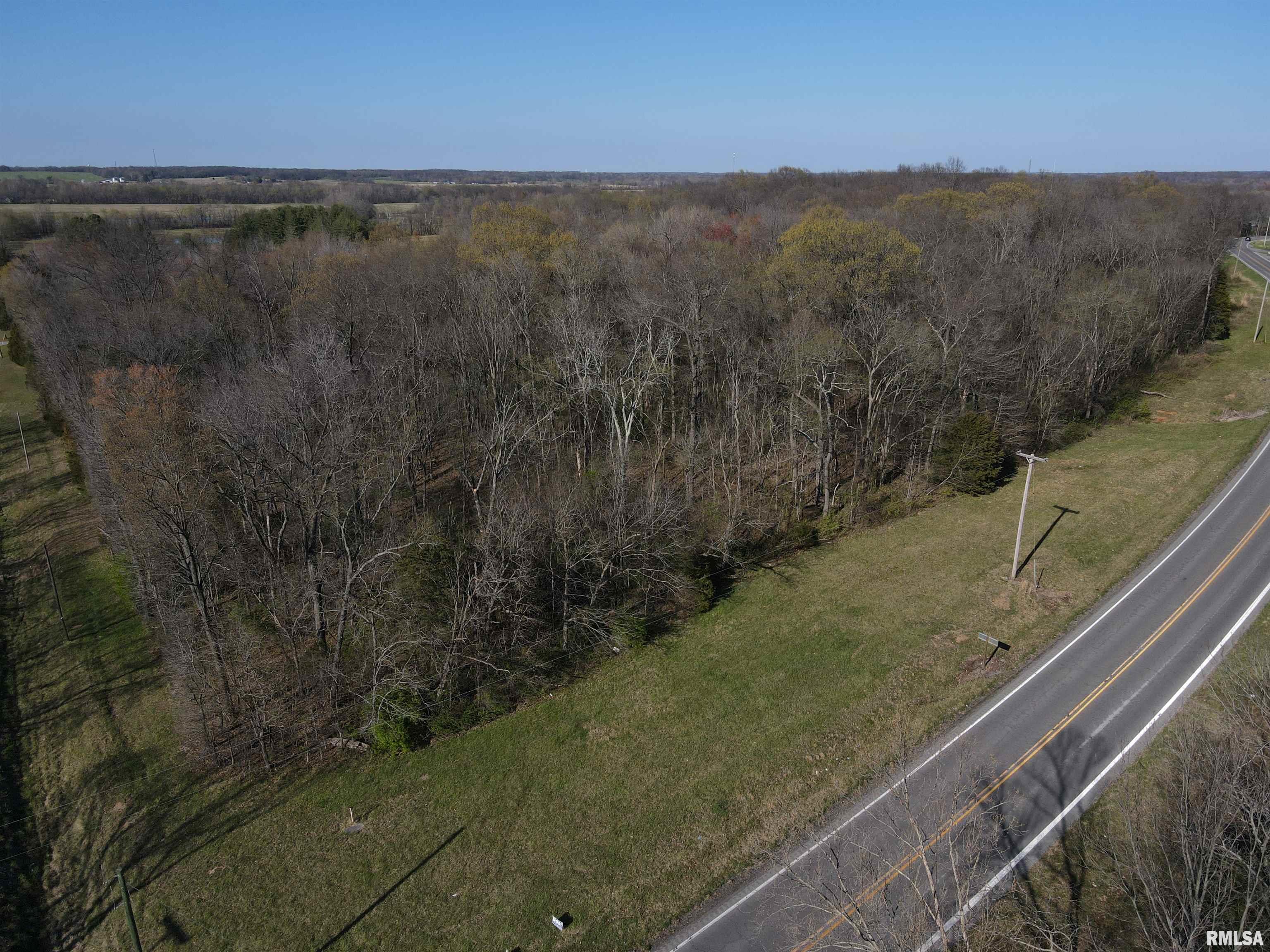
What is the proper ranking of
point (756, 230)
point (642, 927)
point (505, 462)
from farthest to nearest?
point (756, 230) → point (505, 462) → point (642, 927)

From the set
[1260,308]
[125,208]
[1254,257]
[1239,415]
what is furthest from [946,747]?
[125,208]

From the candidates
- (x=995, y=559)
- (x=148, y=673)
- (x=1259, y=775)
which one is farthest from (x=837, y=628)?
(x=148, y=673)

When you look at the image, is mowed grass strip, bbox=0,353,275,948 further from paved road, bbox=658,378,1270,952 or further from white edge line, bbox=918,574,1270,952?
white edge line, bbox=918,574,1270,952

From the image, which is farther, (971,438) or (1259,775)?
(971,438)

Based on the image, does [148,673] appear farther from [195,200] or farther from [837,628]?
Result: [195,200]

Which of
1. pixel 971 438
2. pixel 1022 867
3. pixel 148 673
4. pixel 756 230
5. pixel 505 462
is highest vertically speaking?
pixel 756 230

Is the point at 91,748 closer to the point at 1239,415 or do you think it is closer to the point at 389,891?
the point at 389,891

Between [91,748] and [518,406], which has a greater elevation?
[518,406]
